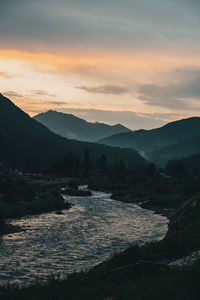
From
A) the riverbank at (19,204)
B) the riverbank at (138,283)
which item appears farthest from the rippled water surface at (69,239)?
the riverbank at (138,283)

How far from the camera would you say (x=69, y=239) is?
39375 millimetres

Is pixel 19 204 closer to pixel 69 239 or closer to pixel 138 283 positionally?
pixel 69 239

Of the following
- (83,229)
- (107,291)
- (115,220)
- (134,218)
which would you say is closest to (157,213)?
(134,218)

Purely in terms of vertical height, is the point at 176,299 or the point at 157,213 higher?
the point at 176,299

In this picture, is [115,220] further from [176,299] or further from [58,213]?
[176,299]

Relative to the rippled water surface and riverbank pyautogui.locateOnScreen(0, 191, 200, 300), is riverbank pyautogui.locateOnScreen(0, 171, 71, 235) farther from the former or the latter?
riverbank pyautogui.locateOnScreen(0, 191, 200, 300)

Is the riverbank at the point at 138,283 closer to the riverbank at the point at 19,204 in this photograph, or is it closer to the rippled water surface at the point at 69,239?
the rippled water surface at the point at 69,239

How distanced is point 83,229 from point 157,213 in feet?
81.8

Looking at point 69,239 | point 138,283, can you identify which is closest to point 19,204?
point 69,239

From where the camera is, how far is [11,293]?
59.0ft

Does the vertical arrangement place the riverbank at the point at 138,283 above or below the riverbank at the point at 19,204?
above

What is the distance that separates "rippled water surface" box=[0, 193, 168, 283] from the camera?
2883 centimetres

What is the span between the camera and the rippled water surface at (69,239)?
28828 mm

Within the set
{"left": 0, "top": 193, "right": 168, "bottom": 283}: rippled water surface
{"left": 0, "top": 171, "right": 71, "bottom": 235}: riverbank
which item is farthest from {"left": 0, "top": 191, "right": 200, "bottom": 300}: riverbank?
{"left": 0, "top": 171, "right": 71, "bottom": 235}: riverbank
